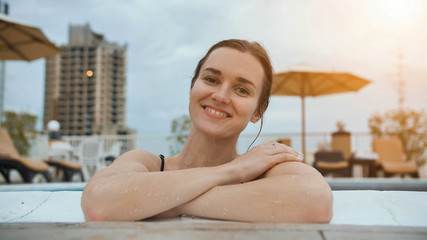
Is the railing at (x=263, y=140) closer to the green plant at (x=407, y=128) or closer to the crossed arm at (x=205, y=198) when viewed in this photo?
the green plant at (x=407, y=128)

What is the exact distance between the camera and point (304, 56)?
9.31 m

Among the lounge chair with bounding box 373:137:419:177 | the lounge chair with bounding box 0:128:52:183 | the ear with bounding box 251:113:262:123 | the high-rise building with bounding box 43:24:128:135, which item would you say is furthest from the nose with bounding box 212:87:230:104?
the high-rise building with bounding box 43:24:128:135

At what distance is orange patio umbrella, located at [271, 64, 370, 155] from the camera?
7922 millimetres

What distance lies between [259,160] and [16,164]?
19.1 ft

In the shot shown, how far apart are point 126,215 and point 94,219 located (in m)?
0.14

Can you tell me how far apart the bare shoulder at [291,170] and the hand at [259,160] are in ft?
0.12

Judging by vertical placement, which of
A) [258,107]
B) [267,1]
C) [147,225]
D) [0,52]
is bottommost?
[147,225]

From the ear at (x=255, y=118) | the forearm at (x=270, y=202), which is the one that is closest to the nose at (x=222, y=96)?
the ear at (x=255, y=118)

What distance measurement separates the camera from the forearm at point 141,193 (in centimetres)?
122

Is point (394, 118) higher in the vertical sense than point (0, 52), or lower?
lower

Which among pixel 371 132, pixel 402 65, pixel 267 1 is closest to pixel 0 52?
pixel 267 1

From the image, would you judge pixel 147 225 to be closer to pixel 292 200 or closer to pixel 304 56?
pixel 292 200

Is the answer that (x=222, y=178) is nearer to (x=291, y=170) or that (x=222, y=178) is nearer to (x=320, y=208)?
(x=291, y=170)

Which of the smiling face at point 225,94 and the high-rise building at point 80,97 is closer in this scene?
the smiling face at point 225,94
